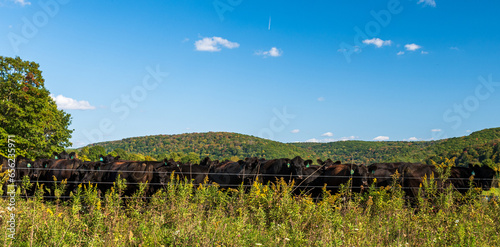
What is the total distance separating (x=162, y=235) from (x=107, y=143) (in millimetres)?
116264

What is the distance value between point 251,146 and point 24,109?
58270 mm

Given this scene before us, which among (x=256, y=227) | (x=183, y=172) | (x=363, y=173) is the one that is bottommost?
(x=256, y=227)

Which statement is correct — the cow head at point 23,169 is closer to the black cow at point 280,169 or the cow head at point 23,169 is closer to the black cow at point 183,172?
the black cow at point 183,172

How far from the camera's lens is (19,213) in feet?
17.1

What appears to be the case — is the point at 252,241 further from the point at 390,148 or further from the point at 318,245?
the point at 390,148

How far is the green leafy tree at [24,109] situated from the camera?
31547mm

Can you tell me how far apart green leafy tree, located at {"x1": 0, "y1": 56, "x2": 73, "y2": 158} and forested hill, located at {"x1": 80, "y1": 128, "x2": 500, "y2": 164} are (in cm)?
2131

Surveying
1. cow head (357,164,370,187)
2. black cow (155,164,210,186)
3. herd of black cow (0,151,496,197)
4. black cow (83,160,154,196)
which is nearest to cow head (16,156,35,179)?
herd of black cow (0,151,496,197)

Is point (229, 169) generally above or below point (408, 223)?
above

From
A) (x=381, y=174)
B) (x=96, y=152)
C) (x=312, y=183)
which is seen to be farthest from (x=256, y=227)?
(x=96, y=152)

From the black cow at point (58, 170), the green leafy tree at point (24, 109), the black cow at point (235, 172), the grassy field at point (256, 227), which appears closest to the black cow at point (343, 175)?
the black cow at point (235, 172)

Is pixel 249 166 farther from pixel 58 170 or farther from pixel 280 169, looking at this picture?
pixel 58 170

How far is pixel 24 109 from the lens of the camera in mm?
32531

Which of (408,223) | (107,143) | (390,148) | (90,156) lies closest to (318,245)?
(408,223)
